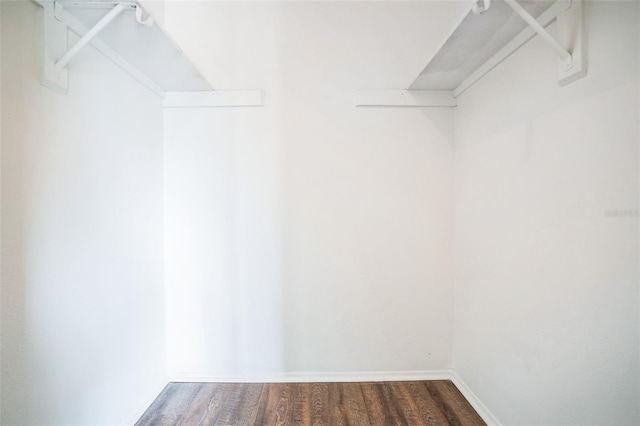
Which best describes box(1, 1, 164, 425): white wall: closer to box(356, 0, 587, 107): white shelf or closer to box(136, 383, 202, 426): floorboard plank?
box(136, 383, 202, 426): floorboard plank

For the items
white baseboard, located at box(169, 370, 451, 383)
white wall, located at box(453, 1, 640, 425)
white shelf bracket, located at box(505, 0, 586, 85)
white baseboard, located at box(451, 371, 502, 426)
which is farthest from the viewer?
white baseboard, located at box(169, 370, 451, 383)

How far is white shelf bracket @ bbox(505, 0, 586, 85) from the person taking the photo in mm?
1017

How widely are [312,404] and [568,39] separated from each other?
92.3 inches

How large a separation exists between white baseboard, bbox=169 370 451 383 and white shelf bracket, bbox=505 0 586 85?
201cm

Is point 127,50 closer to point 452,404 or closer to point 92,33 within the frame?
point 92,33

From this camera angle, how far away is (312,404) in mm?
1720

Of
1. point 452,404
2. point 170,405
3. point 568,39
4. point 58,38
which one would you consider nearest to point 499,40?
point 568,39

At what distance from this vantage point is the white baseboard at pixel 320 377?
6.40 feet

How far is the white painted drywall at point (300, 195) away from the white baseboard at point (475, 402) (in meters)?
0.51

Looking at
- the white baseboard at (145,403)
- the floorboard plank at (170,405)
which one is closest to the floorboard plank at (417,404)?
the floorboard plank at (170,405)

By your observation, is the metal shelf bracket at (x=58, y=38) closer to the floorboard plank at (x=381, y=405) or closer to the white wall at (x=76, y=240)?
the white wall at (x=76, y=240)

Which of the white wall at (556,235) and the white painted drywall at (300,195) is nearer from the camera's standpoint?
the white wall at (556,235)

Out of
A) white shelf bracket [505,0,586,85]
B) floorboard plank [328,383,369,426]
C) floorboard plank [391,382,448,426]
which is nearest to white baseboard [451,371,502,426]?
floorboard plank [391,382,448,426]

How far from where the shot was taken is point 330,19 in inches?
77.2
